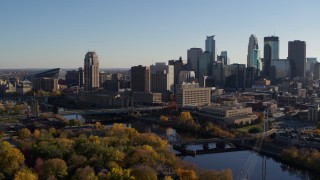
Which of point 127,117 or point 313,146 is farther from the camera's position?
point 127,117

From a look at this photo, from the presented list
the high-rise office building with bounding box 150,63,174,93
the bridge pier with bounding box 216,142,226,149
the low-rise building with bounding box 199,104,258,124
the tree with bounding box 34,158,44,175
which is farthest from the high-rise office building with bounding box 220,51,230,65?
the tree with bounding box 34,158,44,175

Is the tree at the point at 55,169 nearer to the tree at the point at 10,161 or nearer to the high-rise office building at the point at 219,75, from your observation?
the tree at the point at 10,161

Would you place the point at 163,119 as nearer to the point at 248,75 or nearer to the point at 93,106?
the point at 93,106

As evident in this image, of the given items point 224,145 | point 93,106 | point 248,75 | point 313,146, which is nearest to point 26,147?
point 224,145

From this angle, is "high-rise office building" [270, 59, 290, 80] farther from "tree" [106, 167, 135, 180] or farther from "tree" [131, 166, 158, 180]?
"tree" [106, 167, 135, 180]

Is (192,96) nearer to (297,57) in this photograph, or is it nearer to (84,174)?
(84,174)

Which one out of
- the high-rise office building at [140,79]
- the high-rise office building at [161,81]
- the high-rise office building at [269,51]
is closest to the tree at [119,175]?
the high-rise office building at [140,79]

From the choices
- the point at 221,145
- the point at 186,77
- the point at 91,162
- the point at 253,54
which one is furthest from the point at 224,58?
the point at 91,162

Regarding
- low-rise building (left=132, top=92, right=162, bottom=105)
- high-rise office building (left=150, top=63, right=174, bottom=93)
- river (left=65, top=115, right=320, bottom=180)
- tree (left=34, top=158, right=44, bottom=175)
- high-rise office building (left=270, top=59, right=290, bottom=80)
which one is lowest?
river (left=65, top=115, right=320, bottom=180)
